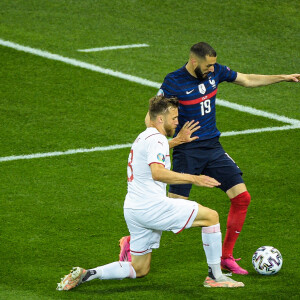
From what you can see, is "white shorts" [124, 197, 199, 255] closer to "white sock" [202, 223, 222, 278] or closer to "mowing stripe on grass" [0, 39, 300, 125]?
"white sock" [202, 223, 222, 278]

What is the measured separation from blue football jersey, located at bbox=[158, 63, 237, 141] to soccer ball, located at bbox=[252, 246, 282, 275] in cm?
139

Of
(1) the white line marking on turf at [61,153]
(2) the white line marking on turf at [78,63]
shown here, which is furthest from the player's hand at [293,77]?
(2) the white line marking on turf at [78,63]

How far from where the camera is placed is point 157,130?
8.66 meters

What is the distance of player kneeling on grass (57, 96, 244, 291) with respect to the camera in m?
8.55

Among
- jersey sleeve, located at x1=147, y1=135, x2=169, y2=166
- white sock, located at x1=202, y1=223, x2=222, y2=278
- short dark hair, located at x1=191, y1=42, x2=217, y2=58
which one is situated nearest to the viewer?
jersey sleeve, located at x1=147, y1=135, x2=169, y2=166

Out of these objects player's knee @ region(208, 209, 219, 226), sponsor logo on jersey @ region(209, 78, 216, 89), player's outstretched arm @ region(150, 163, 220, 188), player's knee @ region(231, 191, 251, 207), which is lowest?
player's knee @ region(208, 209, 219, 226)

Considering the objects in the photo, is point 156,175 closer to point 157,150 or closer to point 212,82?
point 157,150

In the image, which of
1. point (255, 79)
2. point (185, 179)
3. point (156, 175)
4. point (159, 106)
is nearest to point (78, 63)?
point (255, 79)

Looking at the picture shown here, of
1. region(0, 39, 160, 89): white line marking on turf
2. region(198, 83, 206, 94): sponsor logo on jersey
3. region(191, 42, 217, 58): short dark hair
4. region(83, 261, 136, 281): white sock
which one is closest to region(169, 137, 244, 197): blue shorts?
region(198, 83, 206, 94): sponsor logo on jersey

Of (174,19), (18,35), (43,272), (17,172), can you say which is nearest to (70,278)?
(43,272)

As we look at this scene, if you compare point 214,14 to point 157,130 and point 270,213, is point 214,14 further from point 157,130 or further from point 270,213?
point 157,130

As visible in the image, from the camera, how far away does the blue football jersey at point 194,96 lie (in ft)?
31.8

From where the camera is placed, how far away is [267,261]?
9109 millimetres

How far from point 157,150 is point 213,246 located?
1108 mm
